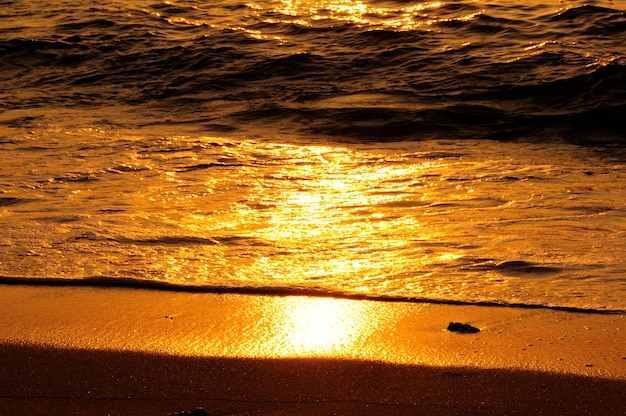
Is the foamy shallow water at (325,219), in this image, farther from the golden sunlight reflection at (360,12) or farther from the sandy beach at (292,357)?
the golden sunlight reflection at (360,12)

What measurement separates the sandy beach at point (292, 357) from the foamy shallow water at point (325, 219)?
297 millimetres

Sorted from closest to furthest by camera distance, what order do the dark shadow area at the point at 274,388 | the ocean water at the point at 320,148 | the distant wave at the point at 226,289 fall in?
the dark shadow area at the point at 274,388 → the distant wave at the point at 226,289 → the ocean water at the point at 320,148

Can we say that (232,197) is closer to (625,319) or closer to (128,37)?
(625,319)

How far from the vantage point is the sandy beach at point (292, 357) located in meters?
3.25

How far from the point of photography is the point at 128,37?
1454cm

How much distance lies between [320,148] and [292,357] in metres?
5.62

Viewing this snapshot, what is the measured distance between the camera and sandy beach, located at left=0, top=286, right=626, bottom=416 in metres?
3.25

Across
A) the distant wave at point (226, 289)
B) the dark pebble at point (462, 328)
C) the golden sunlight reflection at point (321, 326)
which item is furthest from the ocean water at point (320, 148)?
the dark pebble at point (462, 328)

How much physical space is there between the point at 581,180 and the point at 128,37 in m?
9.31

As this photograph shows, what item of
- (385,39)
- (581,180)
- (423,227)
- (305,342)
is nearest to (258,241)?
(423,227)

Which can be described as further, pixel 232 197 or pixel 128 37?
pixel 128 37

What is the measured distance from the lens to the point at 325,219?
5930 mm

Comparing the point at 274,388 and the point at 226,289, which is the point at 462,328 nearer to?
the point at 274,388

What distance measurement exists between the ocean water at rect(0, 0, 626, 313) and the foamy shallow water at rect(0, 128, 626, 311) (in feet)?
0.08
